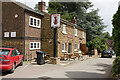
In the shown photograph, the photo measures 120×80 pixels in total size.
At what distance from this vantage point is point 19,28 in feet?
50.5

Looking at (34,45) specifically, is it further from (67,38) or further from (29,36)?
(67,38)

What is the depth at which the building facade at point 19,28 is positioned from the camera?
15.1 meters

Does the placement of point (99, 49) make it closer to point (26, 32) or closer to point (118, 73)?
point (26, 32)

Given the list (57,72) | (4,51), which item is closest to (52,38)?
(57,72)

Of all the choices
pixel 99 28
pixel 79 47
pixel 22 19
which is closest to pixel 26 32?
pixel 22 19

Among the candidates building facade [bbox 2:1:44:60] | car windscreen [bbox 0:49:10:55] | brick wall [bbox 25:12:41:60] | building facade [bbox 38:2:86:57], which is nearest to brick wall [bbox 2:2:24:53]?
building facade [bbox 2:1:44:60]

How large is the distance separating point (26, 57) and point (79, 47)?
13.2 metres

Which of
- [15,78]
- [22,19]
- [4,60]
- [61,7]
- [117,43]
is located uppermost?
[61,7]

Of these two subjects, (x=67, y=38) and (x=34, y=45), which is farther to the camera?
(x=67, y=38)

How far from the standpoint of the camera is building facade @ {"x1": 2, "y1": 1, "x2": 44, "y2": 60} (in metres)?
15.1

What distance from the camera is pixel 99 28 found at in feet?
108

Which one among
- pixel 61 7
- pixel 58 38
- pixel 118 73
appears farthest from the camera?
pixel 61 7

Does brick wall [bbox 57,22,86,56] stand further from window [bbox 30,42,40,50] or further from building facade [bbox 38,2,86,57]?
window [bbox 30,42,40,50]

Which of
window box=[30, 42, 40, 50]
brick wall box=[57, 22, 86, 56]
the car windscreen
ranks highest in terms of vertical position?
brick wall box=[57, 22, 86, 56]
